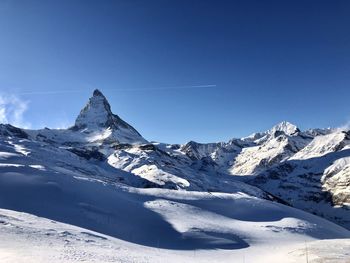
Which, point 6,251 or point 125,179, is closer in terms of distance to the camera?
point 6,251

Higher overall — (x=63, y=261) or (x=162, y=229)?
(x=162, y=229)

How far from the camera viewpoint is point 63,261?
2578 centimetres

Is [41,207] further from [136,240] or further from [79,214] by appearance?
[136,240]

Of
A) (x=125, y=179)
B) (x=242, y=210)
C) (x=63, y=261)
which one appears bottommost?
(x=63, y=261)

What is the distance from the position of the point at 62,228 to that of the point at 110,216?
42.3 ft

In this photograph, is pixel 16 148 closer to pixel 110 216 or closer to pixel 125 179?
pixel 125 179

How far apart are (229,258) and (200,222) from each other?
42.0 feet

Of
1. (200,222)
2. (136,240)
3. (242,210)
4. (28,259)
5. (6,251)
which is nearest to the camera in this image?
(28,259)

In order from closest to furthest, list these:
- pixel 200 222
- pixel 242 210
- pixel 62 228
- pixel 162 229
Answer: pixel 62 228, pixel 162 229, pixel 200 222, pixel 242 210

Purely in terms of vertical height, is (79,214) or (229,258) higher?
(79,214)

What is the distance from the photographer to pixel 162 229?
51.4 meters

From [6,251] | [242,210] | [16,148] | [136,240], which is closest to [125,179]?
[16,148]

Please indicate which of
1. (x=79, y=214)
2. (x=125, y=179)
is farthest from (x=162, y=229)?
(x=125, y=179)

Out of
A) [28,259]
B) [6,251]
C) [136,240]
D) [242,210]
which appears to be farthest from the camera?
[242,210]
